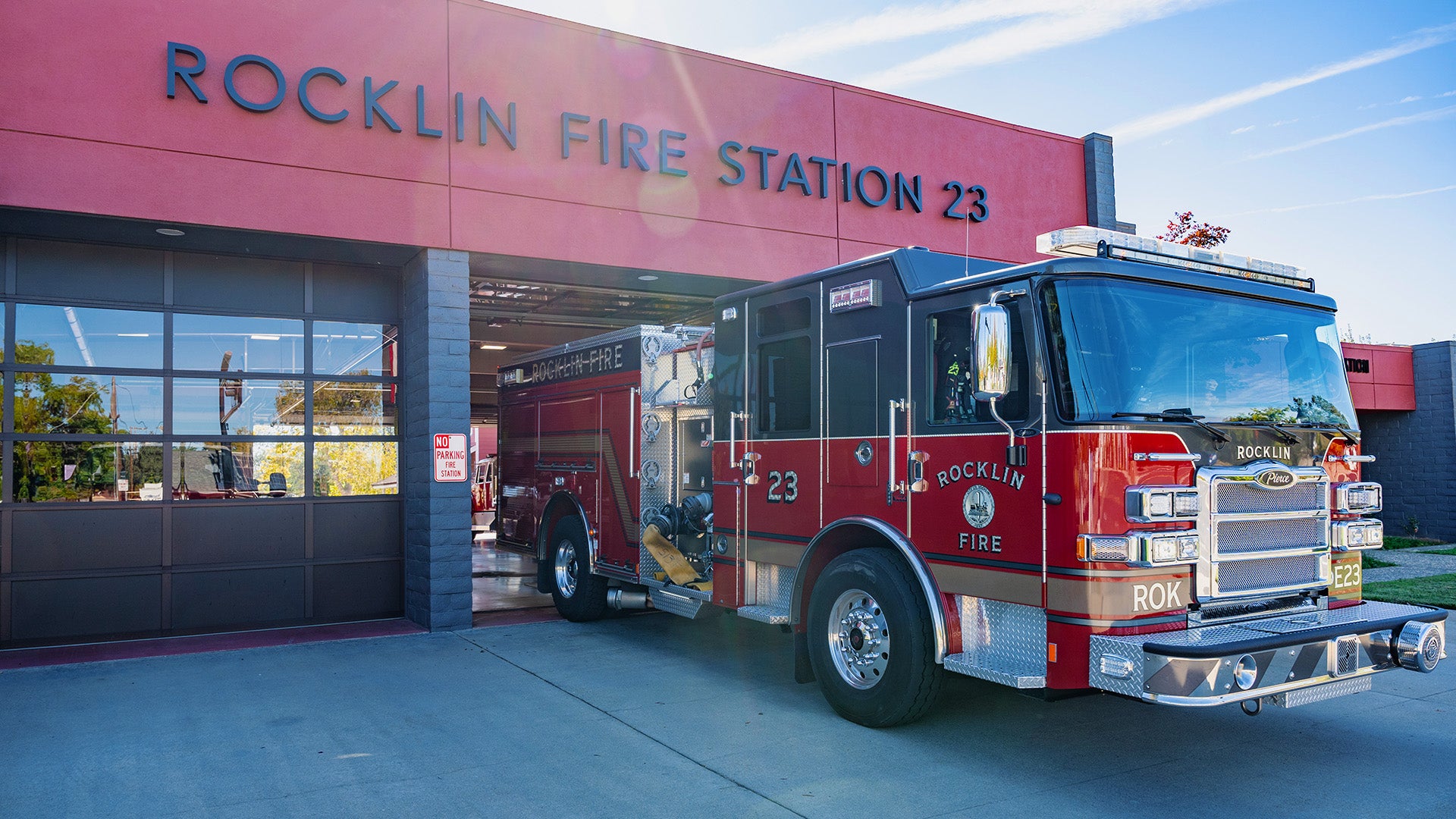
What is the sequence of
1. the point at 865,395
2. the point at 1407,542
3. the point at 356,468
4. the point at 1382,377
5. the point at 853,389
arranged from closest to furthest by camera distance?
the point at 865,395
the point at 853,389
the point at 356,468
the point at 1407,542
the point at 1382,377

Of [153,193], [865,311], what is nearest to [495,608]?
[153,193]

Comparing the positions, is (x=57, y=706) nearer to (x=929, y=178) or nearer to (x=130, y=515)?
(x=130, y=515)

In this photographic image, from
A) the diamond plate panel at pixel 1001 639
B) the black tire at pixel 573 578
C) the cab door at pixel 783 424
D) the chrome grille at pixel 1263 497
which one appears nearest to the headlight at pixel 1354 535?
the chrome grille at pixel 1263 497

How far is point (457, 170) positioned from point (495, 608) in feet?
15.0

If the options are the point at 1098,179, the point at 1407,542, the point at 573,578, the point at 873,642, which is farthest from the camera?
the point at 1407,542

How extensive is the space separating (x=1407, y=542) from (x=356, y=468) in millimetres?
17050

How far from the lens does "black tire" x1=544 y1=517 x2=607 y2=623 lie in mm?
9609

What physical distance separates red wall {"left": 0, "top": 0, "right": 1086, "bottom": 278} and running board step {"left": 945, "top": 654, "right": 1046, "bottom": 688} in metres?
5.96

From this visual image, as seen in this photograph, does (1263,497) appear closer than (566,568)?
Yes

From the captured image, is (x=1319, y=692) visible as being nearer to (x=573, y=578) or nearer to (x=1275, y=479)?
(x=1275, y=479)

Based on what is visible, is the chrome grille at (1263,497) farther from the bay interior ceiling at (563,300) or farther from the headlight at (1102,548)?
the bay interior ceiling at (563,300)

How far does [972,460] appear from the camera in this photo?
17.4 ft

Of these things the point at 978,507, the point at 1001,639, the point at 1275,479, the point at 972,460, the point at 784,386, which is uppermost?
the point at 784,386

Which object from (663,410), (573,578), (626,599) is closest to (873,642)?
(663,410)
